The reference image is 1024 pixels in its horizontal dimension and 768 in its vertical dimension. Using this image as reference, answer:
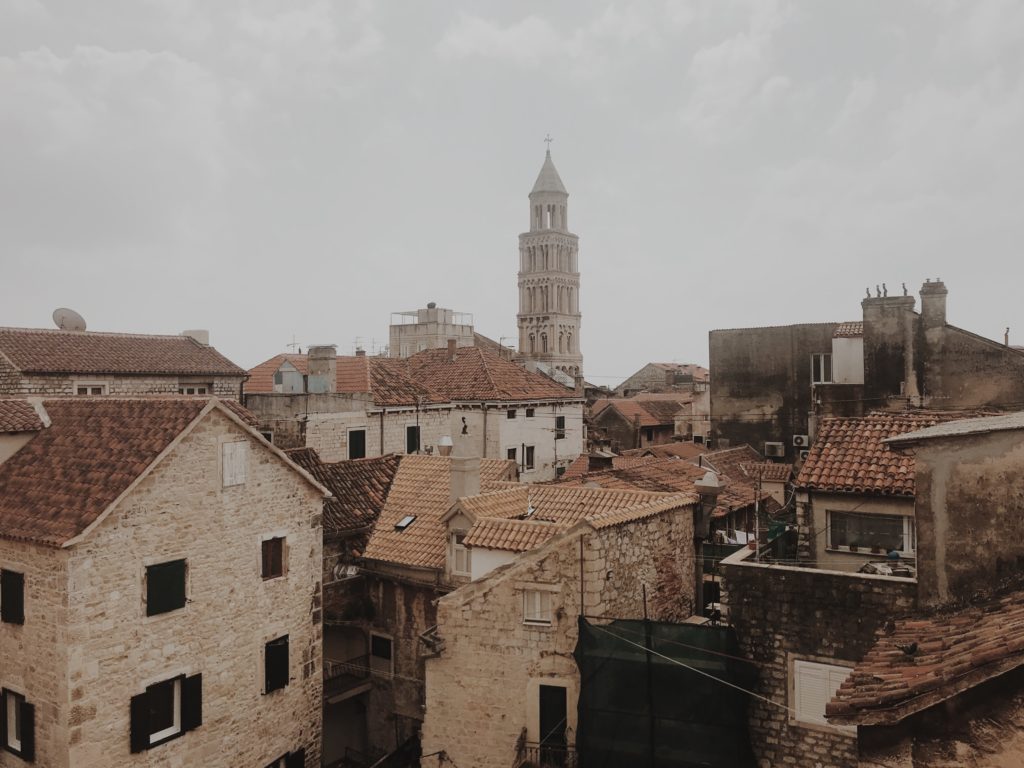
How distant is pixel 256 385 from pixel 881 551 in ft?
114

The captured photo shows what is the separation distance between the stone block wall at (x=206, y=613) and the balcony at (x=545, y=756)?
790cm

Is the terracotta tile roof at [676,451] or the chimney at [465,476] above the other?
the chimney at [465,476]

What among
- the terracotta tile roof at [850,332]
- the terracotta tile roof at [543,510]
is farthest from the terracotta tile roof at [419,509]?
the terracotta tile roof at [850,332]

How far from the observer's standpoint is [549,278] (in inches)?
4759

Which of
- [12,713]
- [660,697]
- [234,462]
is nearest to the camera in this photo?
[660,697]

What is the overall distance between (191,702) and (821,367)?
101 ft

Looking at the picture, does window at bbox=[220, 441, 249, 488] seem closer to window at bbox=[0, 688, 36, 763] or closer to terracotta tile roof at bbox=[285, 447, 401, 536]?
terracotta tile roof at bbox=[285, 447, 401, 536]

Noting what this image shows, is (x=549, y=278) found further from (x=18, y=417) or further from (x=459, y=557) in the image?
(x=18, y=417)

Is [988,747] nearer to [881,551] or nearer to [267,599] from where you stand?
[881,551]

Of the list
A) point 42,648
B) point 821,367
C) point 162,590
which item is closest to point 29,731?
point 42,648

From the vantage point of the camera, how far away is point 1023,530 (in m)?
9.39

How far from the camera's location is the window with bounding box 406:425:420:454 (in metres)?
38.4

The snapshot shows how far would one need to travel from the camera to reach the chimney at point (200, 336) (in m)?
36.7

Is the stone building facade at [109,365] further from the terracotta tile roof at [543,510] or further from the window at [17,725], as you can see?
the terracotta tile roof at [543,510]
